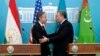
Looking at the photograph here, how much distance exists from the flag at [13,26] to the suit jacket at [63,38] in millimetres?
887

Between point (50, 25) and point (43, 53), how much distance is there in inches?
46.9

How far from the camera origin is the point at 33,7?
5.72m

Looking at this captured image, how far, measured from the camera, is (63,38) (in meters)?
4.59

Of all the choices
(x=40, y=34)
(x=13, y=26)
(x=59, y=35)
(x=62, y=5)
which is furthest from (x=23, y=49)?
(x=62, y=5)

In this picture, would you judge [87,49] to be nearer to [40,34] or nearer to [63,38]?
[63,38]

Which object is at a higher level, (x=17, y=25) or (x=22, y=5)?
(x=22, y=5)

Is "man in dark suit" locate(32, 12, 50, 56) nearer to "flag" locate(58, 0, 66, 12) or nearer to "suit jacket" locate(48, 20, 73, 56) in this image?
"suit jacket" locate(48, 20, 73, 56)

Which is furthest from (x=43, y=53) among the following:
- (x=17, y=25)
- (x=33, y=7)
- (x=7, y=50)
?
(x=33, y=7)

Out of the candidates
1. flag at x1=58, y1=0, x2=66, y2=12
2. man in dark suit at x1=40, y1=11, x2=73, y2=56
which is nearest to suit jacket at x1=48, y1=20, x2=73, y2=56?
man in dark suit at x1=40, y1=11, x2=73, y2=56

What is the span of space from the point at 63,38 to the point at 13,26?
1.15 meters

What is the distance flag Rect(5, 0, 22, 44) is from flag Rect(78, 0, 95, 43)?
3.57ft

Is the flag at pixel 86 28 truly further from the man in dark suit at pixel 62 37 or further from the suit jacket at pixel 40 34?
the suit jacket at pixel 40 34

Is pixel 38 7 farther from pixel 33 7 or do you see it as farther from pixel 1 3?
pixel 1 3

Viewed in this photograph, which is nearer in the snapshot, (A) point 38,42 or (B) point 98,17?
(A) point 38,42
